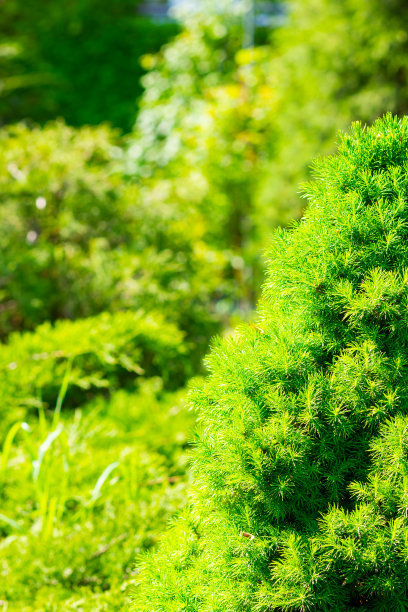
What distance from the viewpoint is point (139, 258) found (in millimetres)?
3770

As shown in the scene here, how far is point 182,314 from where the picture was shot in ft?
12.6

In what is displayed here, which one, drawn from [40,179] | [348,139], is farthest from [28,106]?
[348,139]

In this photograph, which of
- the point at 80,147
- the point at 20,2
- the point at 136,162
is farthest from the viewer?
the point at 20,2

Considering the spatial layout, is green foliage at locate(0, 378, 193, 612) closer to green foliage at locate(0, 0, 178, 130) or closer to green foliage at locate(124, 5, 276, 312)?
green foliage at locate(124, 5, 276, 312)

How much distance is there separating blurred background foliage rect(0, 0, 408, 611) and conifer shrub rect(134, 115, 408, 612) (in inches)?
12.3

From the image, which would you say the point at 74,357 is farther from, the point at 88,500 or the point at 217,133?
the point at 217,133

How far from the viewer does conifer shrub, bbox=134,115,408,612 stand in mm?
1138

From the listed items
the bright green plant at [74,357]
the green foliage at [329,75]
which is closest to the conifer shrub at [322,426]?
the bright green plant at [74,357]

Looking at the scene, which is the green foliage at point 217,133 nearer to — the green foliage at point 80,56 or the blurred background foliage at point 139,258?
the blurred background foliage at point 139,258

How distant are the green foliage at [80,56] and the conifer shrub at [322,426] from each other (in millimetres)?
10268

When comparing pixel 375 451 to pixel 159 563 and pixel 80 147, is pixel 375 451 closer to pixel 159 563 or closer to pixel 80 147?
pixel 159 563

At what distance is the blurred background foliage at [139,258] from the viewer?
6.68 feet

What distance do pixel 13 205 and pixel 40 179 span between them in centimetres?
24

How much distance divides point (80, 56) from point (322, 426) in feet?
39.8
